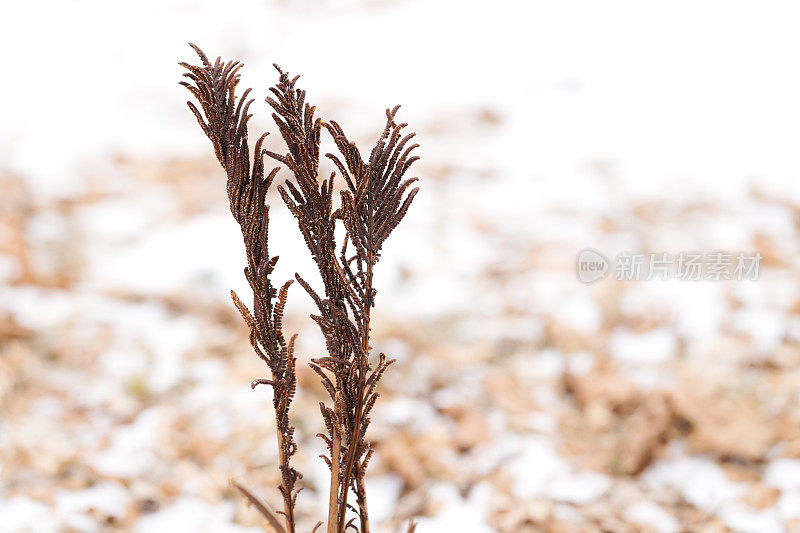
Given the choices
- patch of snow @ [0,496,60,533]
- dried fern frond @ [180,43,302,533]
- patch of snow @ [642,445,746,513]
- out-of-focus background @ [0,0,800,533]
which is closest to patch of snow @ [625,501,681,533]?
out-of-focus background @ [0,0,800,533]

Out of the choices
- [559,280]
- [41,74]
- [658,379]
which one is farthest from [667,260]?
[41,74]

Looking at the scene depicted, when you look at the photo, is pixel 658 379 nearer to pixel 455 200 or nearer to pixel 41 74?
pixel 455 200

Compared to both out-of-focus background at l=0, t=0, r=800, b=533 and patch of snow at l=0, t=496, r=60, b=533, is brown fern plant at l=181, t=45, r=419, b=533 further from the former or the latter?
patch of snow at l=0, t=496, r=60, b=533

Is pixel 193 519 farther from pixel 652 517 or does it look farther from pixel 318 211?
pixel 652 517

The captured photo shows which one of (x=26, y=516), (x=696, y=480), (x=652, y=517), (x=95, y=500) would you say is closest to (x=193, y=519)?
(x=95, y=500)

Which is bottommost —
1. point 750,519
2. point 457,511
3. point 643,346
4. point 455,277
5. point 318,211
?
point 750,519

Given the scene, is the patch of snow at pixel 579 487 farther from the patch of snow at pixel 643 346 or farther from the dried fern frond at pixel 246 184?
the dried fern frond at pixel 246 184
